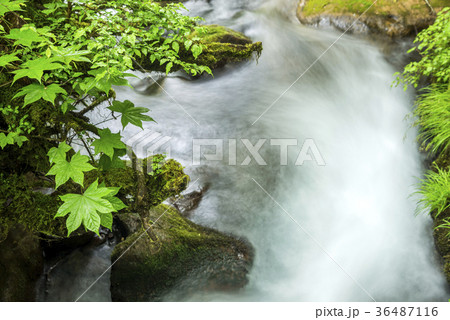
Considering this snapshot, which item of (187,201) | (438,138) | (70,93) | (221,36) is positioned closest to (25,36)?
(70,93)

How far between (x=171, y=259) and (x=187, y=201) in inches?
26.8

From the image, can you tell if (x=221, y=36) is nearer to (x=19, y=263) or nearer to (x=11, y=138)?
(x=11, y=138)

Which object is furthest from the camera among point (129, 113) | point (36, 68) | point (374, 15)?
point (374, 15)

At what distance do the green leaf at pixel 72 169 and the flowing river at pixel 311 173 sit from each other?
132 centimetres

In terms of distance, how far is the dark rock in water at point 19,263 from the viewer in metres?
2.16

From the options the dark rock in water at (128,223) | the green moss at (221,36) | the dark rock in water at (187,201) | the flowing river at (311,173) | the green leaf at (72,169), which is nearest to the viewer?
the green leaf at (72,169)

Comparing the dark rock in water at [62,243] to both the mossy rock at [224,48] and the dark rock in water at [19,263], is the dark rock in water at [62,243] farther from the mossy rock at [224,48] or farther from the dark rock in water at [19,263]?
the mossy rock at [224,48]

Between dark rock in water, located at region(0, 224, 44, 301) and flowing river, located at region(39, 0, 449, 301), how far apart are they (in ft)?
0.66

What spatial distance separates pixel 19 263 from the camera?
2295 mm

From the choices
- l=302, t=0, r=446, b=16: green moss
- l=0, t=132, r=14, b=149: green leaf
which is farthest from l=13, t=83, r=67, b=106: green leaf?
l=302, t=0, r=446, b=16: green moss

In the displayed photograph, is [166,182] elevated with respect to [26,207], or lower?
lower

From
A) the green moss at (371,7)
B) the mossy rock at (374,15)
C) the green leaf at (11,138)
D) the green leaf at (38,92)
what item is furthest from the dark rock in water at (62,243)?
the green moss at (371,7)

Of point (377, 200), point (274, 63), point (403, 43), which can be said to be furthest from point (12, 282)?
point (403, 43)

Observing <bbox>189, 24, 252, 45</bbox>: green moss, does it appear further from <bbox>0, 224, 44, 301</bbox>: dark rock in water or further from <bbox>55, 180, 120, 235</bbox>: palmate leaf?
<bbox>55, 180, 120, 235</bbox>: palmate leaf
